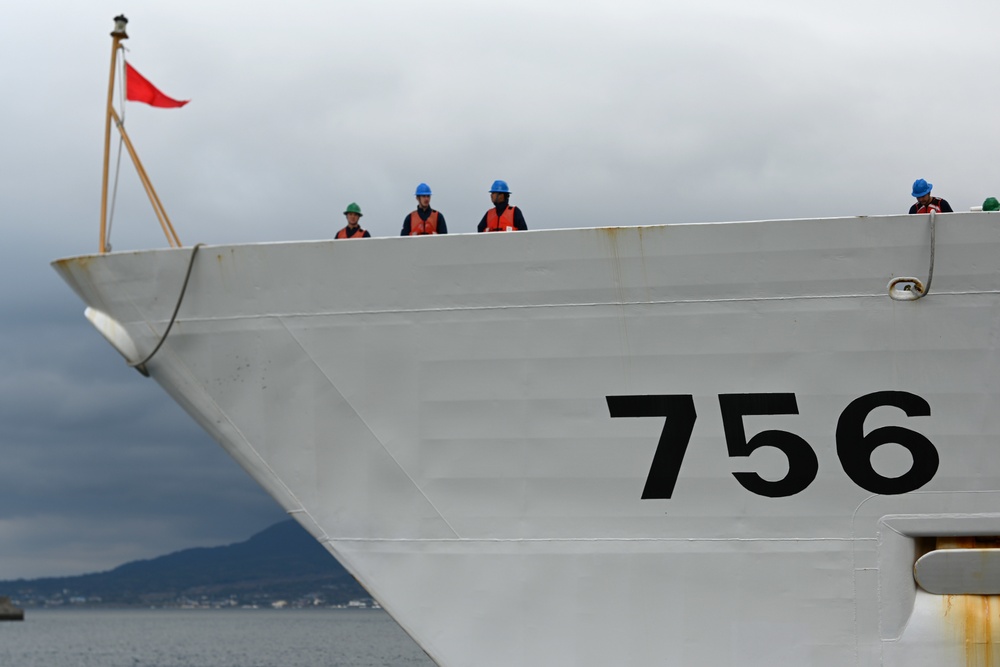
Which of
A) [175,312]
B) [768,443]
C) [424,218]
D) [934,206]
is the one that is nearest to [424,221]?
[424,218]

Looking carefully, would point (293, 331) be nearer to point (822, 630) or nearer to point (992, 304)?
point (822, 630)

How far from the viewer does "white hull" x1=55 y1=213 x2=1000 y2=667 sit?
7141 mm

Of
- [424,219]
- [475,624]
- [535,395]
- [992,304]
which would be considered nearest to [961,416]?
[992,304]

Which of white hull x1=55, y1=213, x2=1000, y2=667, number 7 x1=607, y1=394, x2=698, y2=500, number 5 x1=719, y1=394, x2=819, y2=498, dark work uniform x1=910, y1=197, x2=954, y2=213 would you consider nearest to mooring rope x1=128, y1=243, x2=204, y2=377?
white hull x1=55, y1=213, x2=1000, y2=667

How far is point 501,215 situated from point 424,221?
66 cm

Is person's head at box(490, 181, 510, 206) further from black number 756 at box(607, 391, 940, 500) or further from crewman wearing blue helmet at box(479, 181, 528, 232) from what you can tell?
black number 756 at box(607, 391, 940, 500)

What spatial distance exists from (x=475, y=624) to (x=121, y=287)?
3.48 metres

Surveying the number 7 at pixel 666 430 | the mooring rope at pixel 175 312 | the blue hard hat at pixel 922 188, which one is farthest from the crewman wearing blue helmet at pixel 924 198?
the mooring rope at pixel 175 312

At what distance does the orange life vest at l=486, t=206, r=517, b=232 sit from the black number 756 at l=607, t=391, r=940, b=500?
5.51ft

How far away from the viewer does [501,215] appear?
26.9ft

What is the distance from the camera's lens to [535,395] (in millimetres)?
7457

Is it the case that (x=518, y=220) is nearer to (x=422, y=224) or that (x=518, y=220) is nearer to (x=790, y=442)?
(x=422, y=224)

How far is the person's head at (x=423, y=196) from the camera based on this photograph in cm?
855

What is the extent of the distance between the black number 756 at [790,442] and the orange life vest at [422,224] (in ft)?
7.14
